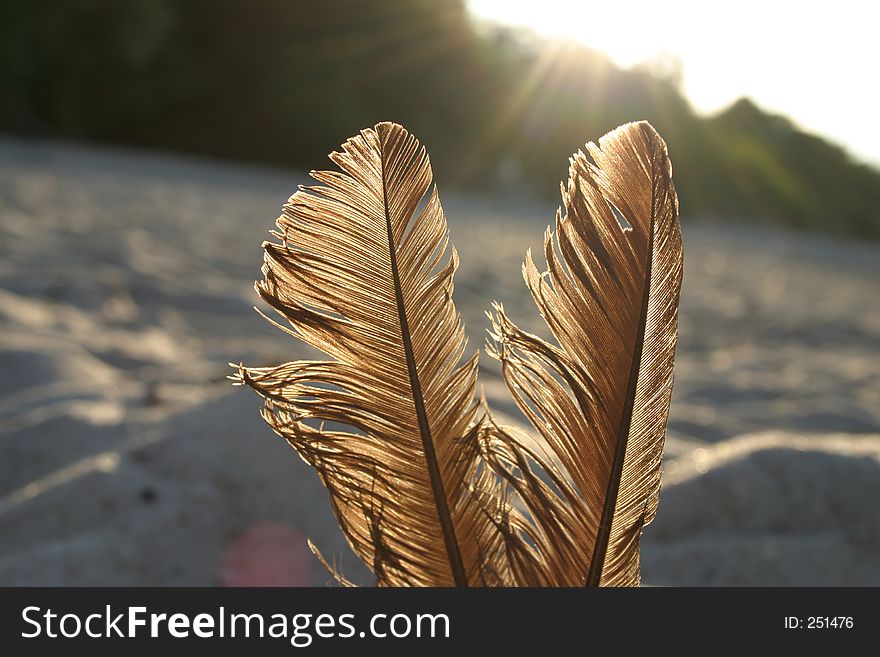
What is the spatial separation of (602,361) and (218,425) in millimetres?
1342

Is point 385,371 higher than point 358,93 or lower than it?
lower

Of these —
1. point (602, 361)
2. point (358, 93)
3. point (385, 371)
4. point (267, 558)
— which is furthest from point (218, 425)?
point (358, 93)

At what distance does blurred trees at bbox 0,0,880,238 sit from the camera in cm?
1791

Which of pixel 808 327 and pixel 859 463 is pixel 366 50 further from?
pixel 859 463

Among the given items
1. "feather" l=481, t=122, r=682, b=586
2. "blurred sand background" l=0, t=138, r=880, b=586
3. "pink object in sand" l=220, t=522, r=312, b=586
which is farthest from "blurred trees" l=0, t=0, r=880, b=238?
"feather" l=481, t=122, r=682, b=586

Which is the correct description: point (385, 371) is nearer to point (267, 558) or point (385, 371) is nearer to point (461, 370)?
point (461, 370)

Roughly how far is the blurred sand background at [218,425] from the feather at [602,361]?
2.02ft

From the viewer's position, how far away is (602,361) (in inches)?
41.7

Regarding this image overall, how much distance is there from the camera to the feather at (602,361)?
102 centimetres

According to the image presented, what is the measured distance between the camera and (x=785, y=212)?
110ft

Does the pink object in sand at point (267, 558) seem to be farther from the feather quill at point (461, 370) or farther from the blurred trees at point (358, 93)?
the blurred trees at point (358, 93)
